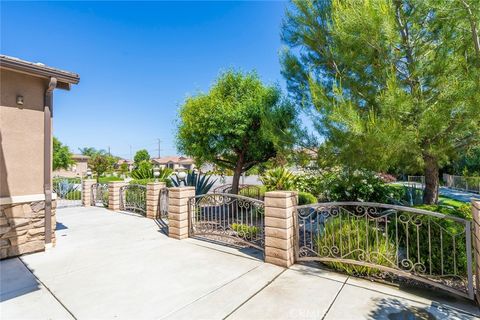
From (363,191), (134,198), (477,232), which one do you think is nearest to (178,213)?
(134,198)

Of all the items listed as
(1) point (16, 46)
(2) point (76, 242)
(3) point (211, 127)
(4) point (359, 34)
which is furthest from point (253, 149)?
(1) point (16, 46)

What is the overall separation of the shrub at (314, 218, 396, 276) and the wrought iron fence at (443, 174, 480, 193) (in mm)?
18078

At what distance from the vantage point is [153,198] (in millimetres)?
8297

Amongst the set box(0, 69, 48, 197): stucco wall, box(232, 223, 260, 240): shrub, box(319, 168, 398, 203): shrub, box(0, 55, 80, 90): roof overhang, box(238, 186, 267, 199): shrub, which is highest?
box(0, 55, 80, 90): roof overhang

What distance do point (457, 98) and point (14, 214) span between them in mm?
7730

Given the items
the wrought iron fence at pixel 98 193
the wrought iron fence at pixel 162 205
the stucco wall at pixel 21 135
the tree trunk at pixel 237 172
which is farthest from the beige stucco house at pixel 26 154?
the wrought iron fence at pixel 98 193

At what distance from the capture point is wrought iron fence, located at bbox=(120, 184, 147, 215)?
9.22m

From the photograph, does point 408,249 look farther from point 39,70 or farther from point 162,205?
point 39,70

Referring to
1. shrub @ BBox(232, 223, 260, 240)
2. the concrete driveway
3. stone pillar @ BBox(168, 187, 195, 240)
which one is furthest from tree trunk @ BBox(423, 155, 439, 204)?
stone pillar @ BBox(168, 187, 195, 240)

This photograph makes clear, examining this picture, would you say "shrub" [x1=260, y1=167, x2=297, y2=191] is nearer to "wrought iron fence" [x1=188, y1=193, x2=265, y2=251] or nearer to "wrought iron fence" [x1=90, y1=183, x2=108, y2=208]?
"wrought iron fence" [x1=188, y1=193, x2=265, y2=251]

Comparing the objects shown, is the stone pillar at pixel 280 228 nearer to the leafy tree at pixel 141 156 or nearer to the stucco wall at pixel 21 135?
the stucco wall at pixel 21 135

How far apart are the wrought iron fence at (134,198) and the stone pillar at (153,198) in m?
0.67

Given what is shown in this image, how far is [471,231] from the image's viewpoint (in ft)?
10.5

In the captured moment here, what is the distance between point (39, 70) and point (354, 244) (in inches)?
253
